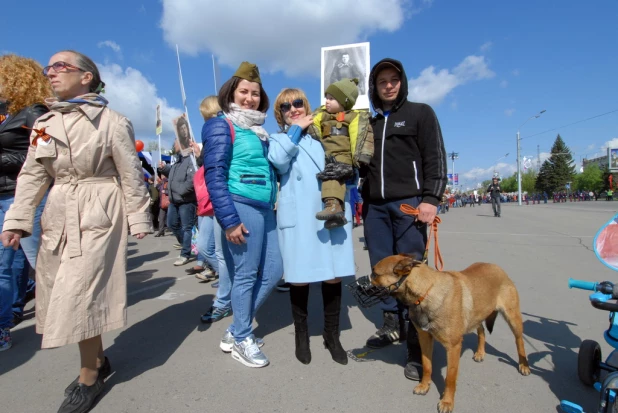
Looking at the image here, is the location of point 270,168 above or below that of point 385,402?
above

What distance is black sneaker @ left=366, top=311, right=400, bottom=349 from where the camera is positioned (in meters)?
3.10

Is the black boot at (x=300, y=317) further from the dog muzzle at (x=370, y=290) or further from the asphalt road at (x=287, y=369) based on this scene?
the dog muzzle at (x=370, y=290)

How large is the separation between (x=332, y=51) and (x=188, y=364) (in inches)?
202

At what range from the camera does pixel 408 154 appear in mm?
2760

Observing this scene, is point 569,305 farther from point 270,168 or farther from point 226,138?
point 226,138

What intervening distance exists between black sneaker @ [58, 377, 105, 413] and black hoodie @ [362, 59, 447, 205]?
→ 2434mm

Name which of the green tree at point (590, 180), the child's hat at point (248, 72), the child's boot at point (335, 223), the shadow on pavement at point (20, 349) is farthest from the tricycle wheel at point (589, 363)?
the green tree at point (590, 180)

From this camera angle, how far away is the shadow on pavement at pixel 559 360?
2301 mm

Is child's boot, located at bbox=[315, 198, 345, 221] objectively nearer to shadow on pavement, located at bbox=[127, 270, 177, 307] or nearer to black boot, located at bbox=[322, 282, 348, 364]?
black boot, located at bbox=[322, 282, 348, 364]

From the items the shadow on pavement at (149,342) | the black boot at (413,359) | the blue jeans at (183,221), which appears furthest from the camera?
the blue jeans at (183,221)

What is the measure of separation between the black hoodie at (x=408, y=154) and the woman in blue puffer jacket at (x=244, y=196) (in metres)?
0.91

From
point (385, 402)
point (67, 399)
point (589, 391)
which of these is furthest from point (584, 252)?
point (67, 399)

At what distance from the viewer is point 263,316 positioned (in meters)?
3.99

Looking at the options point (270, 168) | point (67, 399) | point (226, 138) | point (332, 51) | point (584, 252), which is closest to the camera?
point (67, 399)
